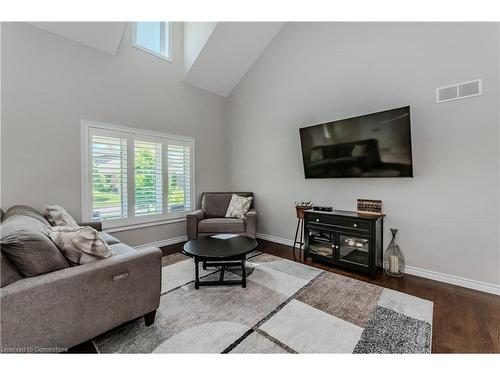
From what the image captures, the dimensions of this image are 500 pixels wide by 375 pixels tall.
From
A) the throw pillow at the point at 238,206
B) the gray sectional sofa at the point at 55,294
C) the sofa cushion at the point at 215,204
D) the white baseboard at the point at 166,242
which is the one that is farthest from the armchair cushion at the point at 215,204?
the gray sectional sofa at the point at 55,294

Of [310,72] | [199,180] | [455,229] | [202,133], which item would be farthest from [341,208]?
[202,133]

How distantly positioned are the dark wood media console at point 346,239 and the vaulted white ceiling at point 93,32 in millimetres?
3562

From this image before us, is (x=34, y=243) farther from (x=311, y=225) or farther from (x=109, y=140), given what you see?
(x=311, y=225)

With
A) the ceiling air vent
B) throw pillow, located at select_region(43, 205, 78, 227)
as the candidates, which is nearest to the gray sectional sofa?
throw pillow, located at select_region(43, 205, 78, 227)

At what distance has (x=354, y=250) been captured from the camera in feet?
8.93

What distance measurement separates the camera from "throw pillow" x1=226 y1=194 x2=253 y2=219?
3.84 meters

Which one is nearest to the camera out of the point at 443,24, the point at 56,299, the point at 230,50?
the point at 56,299

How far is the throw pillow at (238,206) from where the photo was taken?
3.84 meters

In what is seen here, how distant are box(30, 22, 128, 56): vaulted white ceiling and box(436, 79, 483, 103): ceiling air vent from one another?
398 centimetres

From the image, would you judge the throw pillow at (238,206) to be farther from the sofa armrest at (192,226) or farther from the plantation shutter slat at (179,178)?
the plantation shutter slat at (179,178)

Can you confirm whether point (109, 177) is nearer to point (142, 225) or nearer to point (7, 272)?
point (142, 225)

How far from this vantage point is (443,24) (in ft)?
7.70
